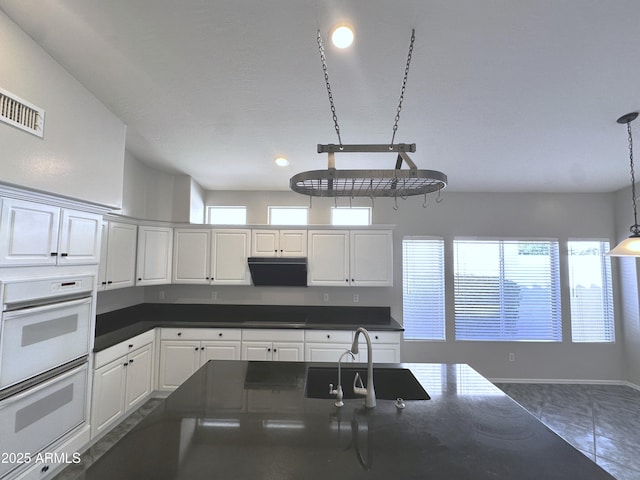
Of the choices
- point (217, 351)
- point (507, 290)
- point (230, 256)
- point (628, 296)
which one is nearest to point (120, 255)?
point (230, 256)

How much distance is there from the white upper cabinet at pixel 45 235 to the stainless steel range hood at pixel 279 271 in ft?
5.64

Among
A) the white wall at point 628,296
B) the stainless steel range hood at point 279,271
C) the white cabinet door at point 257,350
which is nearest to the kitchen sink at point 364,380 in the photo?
the white cabinet door at point 257,350

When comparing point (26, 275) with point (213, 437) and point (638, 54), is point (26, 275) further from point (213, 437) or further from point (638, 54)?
point (638, 54)

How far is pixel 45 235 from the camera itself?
1.90 m

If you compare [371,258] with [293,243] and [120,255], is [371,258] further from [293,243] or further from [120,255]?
[120,255]

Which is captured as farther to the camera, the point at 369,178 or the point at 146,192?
the point at 146,192

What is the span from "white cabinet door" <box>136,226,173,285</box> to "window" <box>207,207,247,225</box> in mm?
703

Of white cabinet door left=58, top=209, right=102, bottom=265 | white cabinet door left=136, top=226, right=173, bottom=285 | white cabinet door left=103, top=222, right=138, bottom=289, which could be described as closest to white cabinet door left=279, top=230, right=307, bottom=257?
white cabinet door left=136, top=226, right=173, bottom=285

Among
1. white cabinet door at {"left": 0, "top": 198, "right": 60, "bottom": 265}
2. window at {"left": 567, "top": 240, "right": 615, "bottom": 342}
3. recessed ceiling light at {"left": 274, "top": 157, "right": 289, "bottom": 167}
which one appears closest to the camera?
white cabinet door at {"left": 0, "top": 198, "right": 60, "bottom": 265}

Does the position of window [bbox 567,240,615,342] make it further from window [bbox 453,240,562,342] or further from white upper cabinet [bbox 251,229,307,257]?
white upper cabinet [bbox 251,229,307,257]

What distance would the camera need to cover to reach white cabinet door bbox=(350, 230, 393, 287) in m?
3.75

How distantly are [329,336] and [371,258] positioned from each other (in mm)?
1114

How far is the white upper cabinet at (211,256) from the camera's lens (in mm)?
3799

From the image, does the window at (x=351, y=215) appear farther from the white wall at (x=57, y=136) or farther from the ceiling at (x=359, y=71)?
the white wall at (x=57, y=136)
